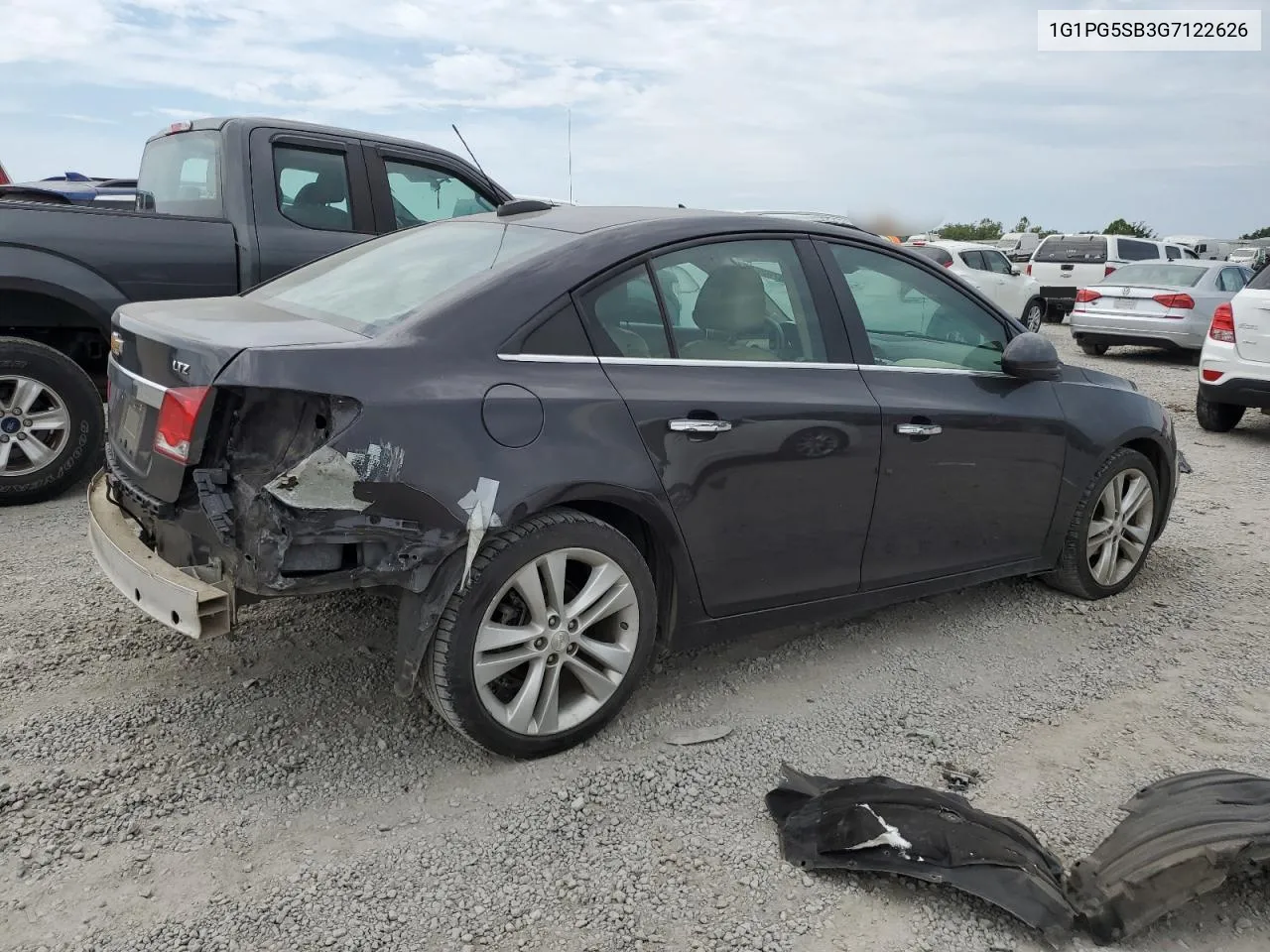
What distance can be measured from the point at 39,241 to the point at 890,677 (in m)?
4.56

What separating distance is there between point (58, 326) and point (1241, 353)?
8.65 metres

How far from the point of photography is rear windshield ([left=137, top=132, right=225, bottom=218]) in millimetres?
5910

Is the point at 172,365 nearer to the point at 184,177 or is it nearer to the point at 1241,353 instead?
the point at 184,177

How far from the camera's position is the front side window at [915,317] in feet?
12.2

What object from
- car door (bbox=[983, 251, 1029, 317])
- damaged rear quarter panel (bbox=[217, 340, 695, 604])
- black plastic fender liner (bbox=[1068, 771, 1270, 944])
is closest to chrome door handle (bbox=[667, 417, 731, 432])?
damaged rear quarter panel (bbox=[217, 340, 695, 604])

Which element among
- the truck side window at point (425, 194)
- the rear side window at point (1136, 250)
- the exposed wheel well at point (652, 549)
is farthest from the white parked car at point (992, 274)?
the exposed wheel well at point (652, 549)

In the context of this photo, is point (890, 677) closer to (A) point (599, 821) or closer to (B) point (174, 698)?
(A) point (599, 821)

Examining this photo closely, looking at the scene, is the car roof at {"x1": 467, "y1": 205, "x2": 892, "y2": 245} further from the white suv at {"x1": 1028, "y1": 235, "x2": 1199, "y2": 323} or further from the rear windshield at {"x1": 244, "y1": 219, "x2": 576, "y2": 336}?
the white suv at {"x1": 1028, "y1": 235, "x2": 1199, "y2": 323}

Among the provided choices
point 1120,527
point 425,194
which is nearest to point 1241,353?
point 1120,527

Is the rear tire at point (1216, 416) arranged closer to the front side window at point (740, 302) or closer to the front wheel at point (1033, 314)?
the front side window at point (740, 302)

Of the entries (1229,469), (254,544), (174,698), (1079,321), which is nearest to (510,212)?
(254,544)

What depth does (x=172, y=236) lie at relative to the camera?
550cm

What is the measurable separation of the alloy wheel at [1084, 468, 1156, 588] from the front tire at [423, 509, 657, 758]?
2417 mm

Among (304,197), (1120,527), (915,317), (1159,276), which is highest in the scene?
(304,197)
